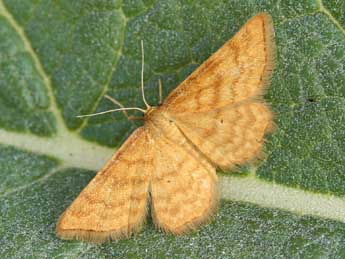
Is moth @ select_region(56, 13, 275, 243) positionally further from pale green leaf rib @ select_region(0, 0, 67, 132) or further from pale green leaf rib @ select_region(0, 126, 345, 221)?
pale green leaf rib @ select_region(0, 0, 67, 132)

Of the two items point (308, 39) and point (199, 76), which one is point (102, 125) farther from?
point (308, 39)

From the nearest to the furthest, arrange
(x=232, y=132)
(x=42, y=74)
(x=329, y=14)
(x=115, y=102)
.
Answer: (x=329, y=14) → (x=232, y=132) → (x=115, y=102) → (x=42, y=74)

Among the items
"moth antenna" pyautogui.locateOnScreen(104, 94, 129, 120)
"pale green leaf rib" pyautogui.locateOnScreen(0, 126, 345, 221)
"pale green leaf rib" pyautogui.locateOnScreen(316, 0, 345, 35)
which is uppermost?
"pale green leaf rib" pyautogui.locateOnScreen(316, 0, 345, 35)

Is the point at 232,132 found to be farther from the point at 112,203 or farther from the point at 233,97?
the point at 112,203

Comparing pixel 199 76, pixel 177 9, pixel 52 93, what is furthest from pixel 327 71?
pixel 52 93

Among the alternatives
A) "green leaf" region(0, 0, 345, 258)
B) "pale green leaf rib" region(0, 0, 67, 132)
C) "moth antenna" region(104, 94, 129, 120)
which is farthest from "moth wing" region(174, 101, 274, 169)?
"pale green leaf rib" region(0, 0, 67, 132)

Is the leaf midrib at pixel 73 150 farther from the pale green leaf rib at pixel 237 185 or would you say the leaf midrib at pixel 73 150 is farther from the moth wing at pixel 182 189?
the moth wing at pixel 182 189

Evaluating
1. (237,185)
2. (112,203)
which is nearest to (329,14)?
(237,185)
